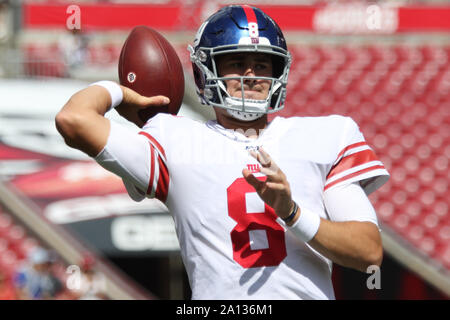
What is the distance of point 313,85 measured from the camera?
8.59 metres

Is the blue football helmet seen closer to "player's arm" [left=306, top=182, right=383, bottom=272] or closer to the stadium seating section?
"player's arm" [left=306, top=182, right=383, bottom=272]

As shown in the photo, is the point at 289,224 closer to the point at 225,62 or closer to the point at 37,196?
the point at 225,62

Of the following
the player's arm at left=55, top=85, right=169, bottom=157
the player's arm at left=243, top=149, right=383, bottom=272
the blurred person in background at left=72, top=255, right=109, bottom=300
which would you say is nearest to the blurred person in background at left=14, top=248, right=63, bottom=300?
the blurred person in background at left=72, top=255, right=109, bottom=300

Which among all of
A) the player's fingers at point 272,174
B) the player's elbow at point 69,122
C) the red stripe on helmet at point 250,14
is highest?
the red stripe on helmet at point 250,14

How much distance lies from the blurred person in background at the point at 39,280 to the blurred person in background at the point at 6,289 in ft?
0.16

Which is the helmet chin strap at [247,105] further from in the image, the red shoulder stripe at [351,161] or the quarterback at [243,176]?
the red shoulder stripe at [351,161]

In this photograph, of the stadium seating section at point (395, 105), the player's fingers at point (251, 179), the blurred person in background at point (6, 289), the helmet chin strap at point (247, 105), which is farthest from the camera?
the stadium seating section at point (395, 105)

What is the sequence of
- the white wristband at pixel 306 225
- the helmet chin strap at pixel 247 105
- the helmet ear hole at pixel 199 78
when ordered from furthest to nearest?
1. the helmet ear hole at pixel 199 78
2. the helmet chin strap at pixel 247 105
3. the white wristband at pixel 306 225

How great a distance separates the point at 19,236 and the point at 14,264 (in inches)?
9.2

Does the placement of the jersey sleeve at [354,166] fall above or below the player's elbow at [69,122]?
below

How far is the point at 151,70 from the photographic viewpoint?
85.0 inches

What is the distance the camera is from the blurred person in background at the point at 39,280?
18.5 feet

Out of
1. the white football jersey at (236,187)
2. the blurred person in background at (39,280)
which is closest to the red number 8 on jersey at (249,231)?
the white football jersey at (236,187)

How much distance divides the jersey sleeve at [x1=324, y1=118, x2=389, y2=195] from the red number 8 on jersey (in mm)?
173
